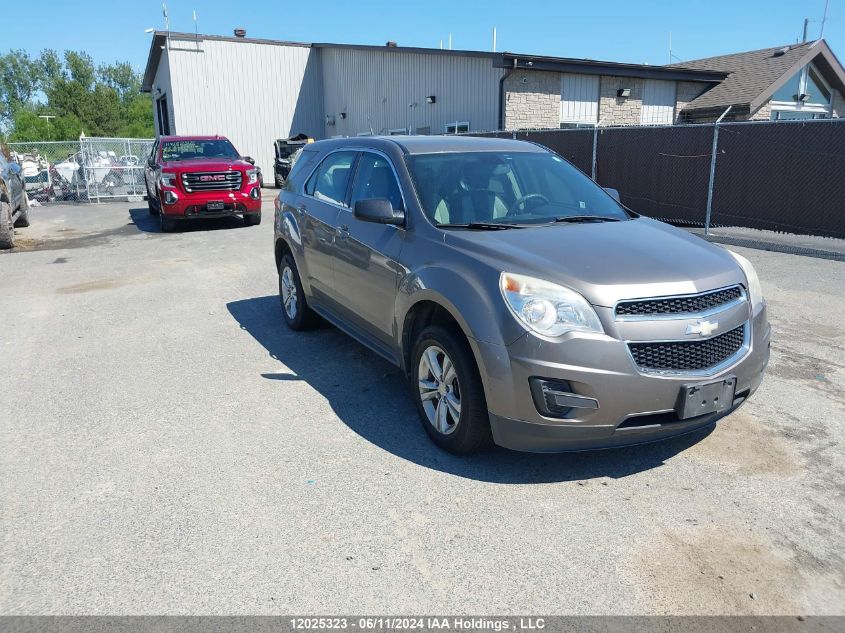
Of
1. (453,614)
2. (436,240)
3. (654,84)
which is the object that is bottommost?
(453,614)

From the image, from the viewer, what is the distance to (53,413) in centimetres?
473

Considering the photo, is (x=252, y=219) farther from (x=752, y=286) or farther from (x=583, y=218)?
(x=752, y=286)

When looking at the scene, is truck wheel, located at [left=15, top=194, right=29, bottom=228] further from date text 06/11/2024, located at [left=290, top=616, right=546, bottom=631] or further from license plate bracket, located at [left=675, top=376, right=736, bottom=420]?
license plate bracket, located at [left=675, top=376, right=736, bottom=420]

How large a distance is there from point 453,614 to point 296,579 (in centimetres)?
69

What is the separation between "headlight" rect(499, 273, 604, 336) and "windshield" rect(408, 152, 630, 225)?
0.98 m

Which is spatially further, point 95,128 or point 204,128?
point 95,128

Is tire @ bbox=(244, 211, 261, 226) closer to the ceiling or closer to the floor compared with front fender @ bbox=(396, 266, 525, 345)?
closer to the floor

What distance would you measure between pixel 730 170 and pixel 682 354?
1064 centimetres

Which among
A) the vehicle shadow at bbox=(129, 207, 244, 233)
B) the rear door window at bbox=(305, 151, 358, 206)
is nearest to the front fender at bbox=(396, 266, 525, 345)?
the rear door window at bbox=(305, 151, 358, 206)

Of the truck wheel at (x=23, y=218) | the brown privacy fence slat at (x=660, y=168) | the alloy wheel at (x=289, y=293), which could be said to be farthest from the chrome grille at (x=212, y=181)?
the alloy wheel at (x=289, y=293)

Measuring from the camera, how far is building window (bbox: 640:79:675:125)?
22703mm

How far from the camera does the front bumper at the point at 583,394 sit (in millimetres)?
3260

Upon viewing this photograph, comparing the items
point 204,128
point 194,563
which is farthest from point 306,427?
point 204,128

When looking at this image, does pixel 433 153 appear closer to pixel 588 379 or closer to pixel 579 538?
pixel 588 379
